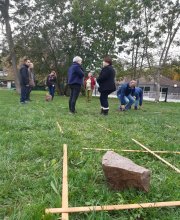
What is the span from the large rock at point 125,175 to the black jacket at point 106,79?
610 centimetres

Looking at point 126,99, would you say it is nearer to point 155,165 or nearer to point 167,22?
point 155,165

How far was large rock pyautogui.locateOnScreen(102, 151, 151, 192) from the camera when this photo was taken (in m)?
2.48

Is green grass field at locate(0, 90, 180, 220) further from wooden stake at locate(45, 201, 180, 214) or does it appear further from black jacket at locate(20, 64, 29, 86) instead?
black jacket at locate(20, 64, 29, 86)

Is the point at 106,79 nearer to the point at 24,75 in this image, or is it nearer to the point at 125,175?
the point at 24,75

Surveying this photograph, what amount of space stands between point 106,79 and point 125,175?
636 centimetres

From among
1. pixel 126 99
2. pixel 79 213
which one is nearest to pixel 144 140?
pixel 79 213

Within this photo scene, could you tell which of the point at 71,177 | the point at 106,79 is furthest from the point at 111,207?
the point at 106,79

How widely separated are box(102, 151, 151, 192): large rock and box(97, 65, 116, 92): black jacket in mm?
6102

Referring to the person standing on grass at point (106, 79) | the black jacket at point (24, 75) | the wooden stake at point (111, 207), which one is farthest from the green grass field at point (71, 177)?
the black jacket at point (24, 75)

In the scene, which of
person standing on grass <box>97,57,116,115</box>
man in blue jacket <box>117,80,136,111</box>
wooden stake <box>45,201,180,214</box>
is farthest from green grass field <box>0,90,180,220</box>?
man in blue jacket <box>117,80,136,111</box>

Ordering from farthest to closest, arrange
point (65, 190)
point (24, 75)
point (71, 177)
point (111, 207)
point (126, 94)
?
1. point (24, 75)
2. point (126, 94)
3. point (71, 177)
4. point (65, 190)
5. point (111, 207)

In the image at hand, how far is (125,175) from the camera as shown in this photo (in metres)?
2.53

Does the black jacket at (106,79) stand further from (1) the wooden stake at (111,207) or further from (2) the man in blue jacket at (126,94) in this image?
(1) the wooden stake at (111,207)

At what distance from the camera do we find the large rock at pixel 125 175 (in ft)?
8.14
